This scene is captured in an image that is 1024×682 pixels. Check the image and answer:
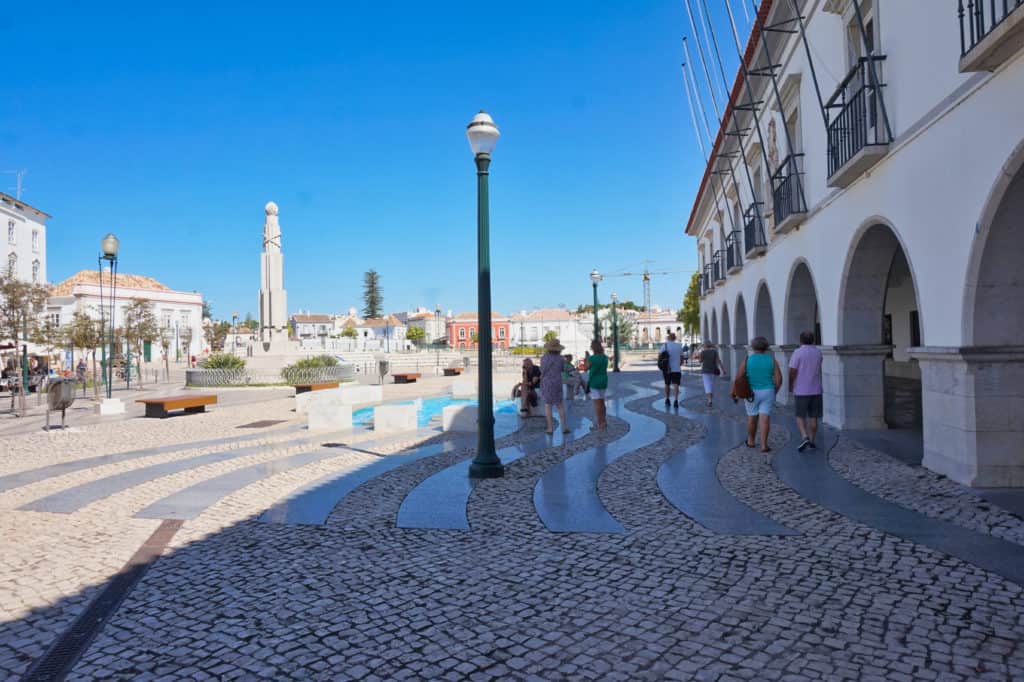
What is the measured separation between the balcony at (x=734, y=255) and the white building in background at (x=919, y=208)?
18.7ft

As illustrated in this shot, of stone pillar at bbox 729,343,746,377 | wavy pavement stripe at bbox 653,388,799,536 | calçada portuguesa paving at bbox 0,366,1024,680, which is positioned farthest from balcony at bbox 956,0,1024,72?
stone pillar at bbox 729,343,746,377

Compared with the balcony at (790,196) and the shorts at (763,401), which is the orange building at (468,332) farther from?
the shorts at (763,401)

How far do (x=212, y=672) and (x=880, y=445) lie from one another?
27.4 feet

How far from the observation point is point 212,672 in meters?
3.05

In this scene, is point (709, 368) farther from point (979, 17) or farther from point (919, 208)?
point (979, 17)

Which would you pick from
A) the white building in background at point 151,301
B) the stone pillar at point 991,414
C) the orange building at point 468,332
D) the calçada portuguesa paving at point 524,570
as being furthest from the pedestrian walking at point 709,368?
the orange building at point 468,332

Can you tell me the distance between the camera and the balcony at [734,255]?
19.1 meters

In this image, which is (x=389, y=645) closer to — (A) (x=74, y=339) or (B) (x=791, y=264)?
(B) (x=791, y=264)

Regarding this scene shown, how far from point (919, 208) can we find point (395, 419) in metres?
8.47

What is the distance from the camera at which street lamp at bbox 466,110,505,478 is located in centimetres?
741

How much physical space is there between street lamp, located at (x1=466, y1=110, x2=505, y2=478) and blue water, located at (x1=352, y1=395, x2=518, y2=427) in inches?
205

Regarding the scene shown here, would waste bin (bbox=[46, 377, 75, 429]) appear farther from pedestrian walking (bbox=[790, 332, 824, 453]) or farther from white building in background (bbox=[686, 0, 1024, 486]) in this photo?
white building in background (bbox=[686, 0, 1024, 486])

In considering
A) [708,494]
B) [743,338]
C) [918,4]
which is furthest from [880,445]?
[743,338]

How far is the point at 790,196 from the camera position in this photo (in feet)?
40.7
